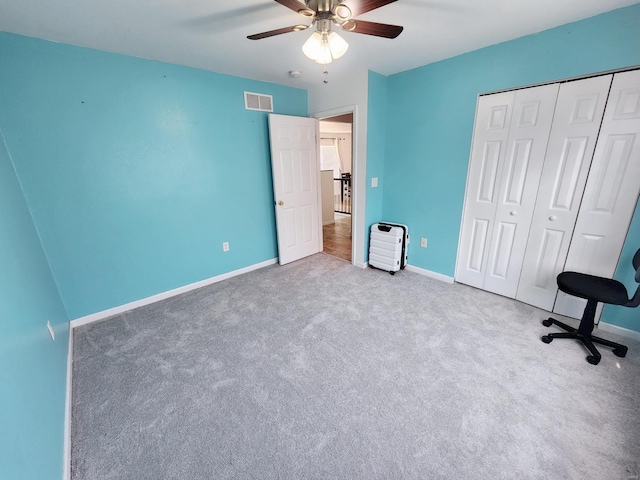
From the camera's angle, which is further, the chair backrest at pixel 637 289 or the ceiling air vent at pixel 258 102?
the ceiling air vent at pixel 258 102

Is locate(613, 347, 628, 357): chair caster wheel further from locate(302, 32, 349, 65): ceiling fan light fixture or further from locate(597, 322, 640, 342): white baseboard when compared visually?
locate(302, 32, 349, 65): ceiling fan light fixture

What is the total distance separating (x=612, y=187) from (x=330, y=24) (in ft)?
7.72

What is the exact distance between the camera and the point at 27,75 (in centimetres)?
193

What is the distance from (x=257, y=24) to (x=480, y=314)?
119 inches

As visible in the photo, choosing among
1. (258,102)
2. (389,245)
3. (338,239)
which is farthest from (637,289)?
(258,102)

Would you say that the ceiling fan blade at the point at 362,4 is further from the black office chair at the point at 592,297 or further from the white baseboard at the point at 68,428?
the white baseboard at the point at 68,428

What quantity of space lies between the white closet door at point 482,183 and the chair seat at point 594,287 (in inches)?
30.1

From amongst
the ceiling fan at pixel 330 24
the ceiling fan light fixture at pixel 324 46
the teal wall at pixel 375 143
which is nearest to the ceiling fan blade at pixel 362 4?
the ceiling fan at pixel 330 24

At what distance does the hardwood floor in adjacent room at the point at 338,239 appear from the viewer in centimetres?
409

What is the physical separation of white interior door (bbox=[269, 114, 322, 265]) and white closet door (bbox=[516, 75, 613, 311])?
253 centimetres

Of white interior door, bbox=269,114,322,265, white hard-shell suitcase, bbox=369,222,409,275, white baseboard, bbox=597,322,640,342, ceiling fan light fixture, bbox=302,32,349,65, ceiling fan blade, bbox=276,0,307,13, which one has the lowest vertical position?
white baseboard, bbox=597,322,640,342

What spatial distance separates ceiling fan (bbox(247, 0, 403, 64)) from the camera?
1251 mm

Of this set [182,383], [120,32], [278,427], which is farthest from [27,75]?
[278,427]

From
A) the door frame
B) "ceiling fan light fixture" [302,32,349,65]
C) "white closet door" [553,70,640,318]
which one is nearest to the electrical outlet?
"ceiling fan light fixture" [302,32,349,65]
